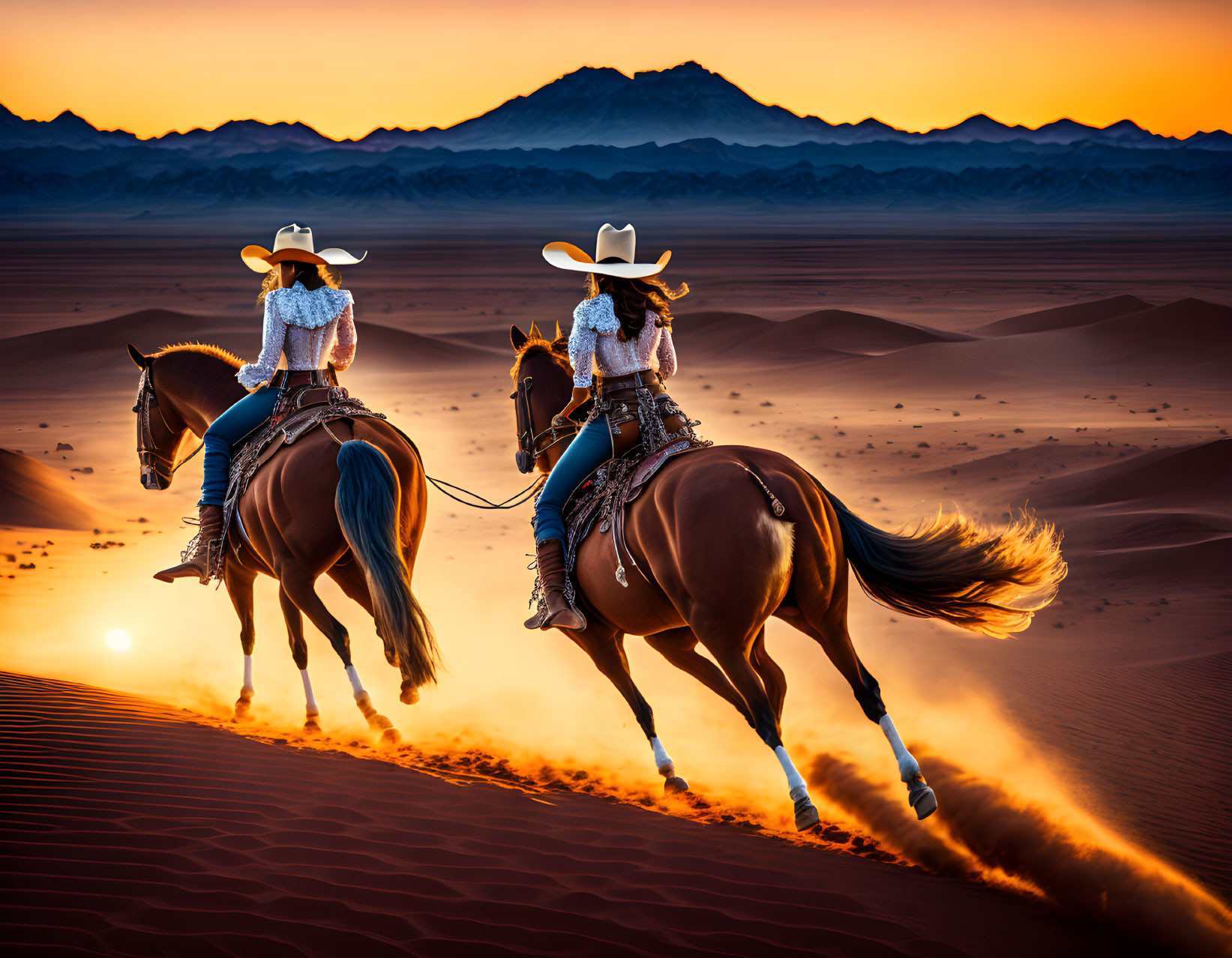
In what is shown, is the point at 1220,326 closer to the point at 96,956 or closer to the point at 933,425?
the point at 933,425

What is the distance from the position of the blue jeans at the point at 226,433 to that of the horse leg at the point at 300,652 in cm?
82

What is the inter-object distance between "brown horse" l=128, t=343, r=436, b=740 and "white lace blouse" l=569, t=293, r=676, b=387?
1.47 meters

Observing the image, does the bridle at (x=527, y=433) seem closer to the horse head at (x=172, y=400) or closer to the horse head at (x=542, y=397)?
the horse head at (x=542, y=397)

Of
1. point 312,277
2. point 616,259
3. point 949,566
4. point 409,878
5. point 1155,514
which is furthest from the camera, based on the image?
point 1155,514

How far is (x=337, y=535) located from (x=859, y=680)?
3523mm

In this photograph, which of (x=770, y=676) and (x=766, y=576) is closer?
(x=766, y=576)

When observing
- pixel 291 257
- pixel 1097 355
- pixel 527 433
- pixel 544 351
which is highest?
pixel 291 257

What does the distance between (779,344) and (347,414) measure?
32054 mm

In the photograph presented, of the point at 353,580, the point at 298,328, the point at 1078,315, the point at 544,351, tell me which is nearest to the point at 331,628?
the point at 353,580

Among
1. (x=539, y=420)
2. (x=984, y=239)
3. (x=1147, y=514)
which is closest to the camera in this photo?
(x=539, y=420)

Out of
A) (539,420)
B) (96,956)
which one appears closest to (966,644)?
(539,420)

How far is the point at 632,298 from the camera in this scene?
20.6ft

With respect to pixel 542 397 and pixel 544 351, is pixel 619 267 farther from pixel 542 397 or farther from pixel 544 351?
pixel 542 397

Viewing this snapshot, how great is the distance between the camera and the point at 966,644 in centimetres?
1041
